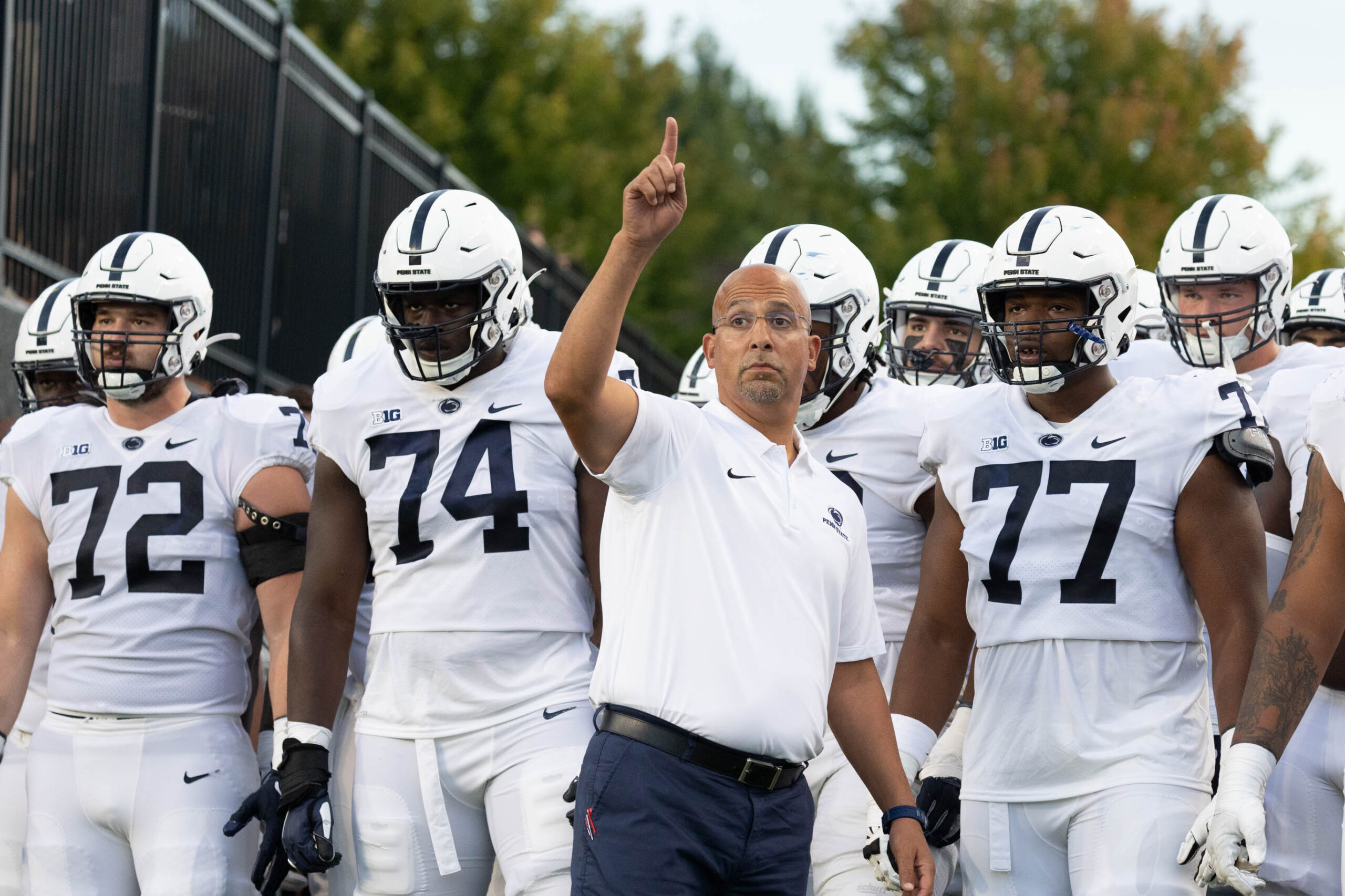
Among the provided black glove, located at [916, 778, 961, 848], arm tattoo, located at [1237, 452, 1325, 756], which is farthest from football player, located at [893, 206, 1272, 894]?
arm tattoo, located at [1237, 452, 1325, 756]

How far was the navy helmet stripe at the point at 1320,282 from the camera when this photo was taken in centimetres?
743

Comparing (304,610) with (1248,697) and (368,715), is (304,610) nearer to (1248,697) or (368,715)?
(368,715)

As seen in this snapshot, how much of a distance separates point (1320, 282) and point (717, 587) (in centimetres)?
465

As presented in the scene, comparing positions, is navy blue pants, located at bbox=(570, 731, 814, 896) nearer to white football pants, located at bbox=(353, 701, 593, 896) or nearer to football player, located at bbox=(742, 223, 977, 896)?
white football pants, located at bbox=(353, 701, 593, 896)

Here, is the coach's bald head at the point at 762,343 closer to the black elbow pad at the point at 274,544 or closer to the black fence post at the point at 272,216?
the black elbow pad at the point at 274,544

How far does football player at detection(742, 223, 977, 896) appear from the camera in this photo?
5.30 meters

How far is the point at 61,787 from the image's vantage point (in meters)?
4.93

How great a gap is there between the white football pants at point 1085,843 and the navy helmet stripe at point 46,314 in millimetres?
3907

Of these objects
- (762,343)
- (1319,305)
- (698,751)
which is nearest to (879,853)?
(698,751)

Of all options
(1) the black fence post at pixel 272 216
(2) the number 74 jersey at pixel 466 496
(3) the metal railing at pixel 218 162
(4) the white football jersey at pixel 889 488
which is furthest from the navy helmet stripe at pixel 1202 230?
(1) the black fence post at pixel 272 216

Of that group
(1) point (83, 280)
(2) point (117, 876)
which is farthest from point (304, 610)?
(1) point (83, 280)

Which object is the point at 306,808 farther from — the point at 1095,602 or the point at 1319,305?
the point at 1319,305

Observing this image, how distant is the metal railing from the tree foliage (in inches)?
257

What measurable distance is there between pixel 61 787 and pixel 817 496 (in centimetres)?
238
